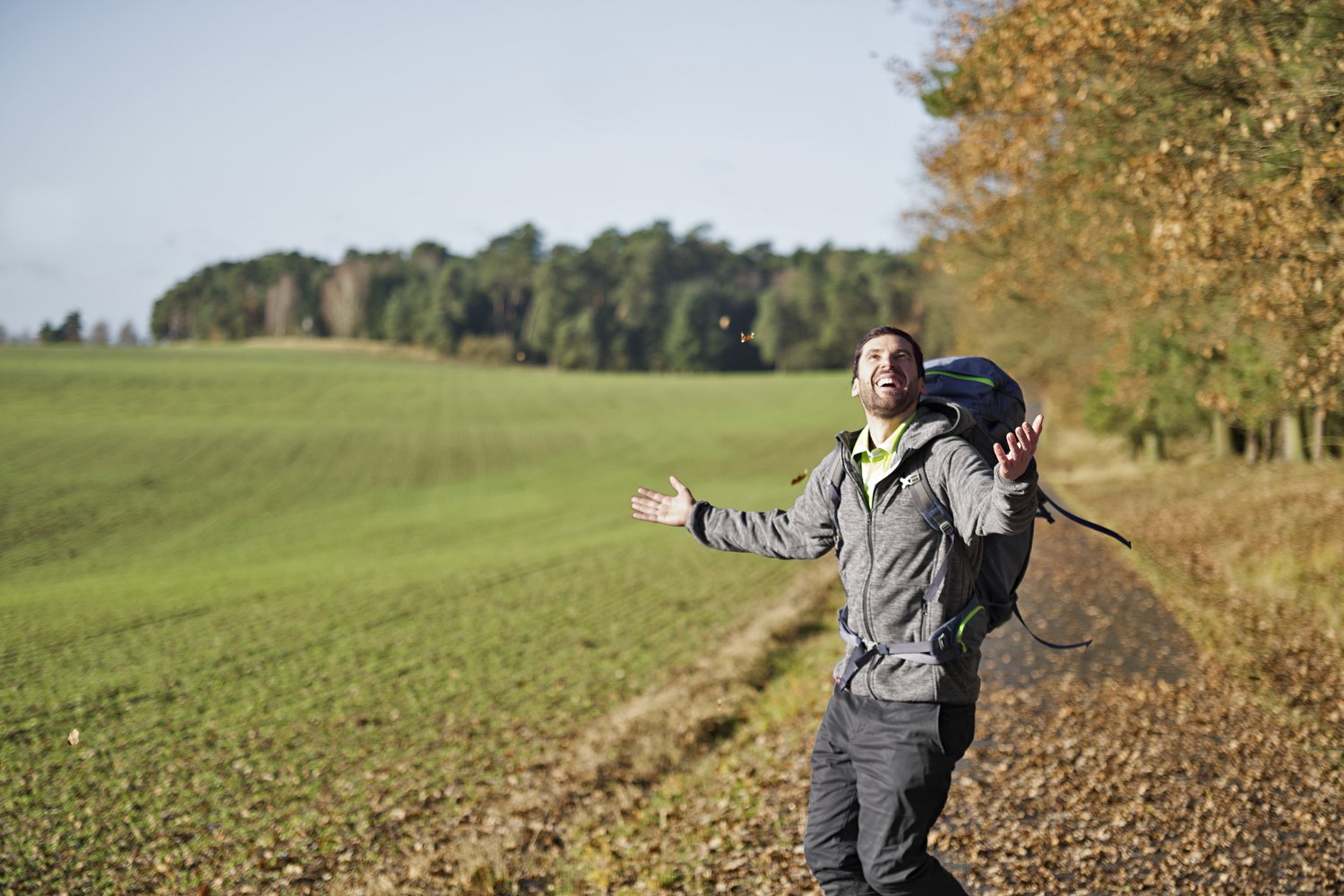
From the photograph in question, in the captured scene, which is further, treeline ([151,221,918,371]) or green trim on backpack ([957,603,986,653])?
treeline ([151,221,918,371])

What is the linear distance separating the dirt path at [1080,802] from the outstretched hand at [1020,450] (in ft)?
11.3

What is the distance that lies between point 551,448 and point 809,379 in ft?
119

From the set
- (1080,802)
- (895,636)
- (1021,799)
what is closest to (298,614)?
(1021,799)

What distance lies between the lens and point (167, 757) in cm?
1038

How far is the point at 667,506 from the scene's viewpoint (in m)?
4.84

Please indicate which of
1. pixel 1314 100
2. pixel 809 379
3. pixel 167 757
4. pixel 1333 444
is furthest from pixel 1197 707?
pixel 809 379

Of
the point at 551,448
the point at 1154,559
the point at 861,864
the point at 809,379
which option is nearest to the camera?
the point at 861,864

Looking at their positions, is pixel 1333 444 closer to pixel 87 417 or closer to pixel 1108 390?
pixel 1108 390

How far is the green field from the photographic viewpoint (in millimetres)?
9086

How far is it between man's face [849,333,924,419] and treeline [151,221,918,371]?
32.1m

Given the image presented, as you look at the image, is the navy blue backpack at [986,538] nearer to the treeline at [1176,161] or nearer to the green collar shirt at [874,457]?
the green collar shirt at [874,457]

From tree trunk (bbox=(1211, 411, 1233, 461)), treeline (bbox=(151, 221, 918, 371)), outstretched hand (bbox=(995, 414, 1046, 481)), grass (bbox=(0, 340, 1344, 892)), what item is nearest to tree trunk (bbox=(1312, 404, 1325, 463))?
grass (bbox=(0, 340, 1344, 892))

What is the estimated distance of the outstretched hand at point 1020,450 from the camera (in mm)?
3416

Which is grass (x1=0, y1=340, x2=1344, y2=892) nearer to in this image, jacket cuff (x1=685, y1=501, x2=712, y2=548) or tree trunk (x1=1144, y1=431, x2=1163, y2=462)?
tree trunk (x1=1144, y1=431, x2=1163, y2=462)
